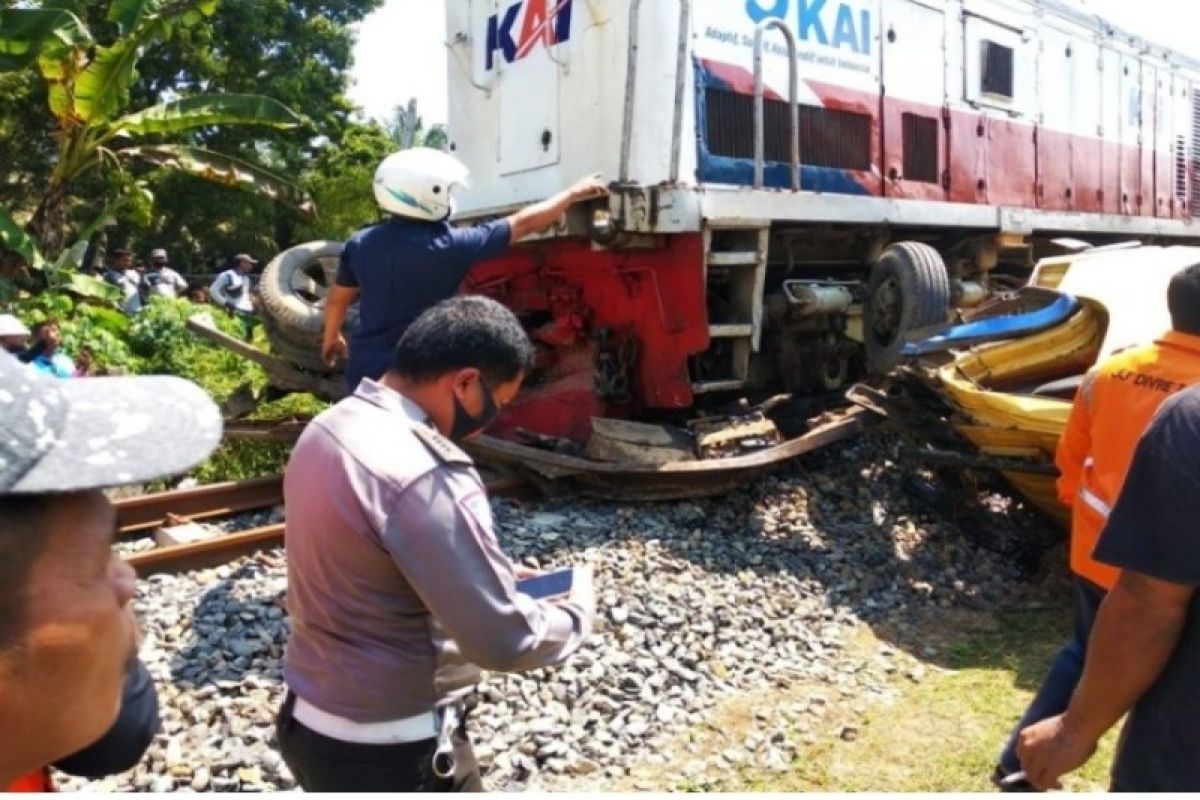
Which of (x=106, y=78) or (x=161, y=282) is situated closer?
(x=106, y=78)

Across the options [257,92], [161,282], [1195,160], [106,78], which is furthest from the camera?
[257,92]

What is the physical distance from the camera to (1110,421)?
2826 millimetres

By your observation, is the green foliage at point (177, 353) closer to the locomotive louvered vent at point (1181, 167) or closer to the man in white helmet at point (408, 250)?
the man in white helmet at point (408, 250)

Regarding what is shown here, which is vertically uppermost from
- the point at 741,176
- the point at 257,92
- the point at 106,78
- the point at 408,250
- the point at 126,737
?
the point at 257,92

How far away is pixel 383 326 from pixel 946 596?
324cm

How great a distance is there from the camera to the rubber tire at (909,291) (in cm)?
630

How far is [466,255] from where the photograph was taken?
4375 mm

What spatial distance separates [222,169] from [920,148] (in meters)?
9.39

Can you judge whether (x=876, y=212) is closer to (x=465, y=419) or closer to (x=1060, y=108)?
(x=1060, y=108)

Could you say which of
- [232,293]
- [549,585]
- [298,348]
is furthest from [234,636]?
[232,293]

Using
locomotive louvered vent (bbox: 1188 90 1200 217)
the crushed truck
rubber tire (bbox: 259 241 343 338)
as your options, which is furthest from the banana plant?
locomotive louvered vent (bbox: 1188 90 1200 217)

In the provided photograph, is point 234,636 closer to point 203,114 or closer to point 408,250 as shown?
point 408,250

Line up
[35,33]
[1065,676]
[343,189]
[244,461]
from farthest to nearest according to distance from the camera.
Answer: [343,189], [35,33], [244,461], [1065,676]

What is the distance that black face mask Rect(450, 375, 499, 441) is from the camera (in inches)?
88.9
